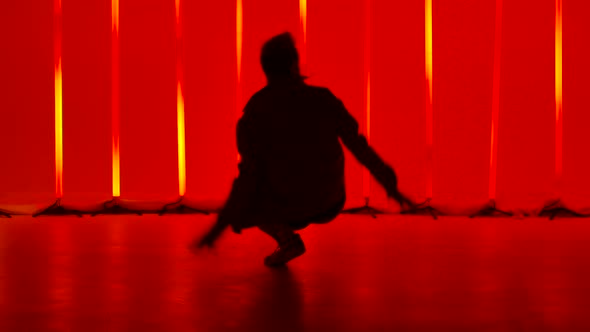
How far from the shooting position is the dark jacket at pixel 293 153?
68.1 inches

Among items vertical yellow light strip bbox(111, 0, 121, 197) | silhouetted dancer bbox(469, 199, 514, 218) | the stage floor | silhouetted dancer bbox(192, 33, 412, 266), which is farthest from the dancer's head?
vertical yellow light strip bbox(111, 0, 121, 197)

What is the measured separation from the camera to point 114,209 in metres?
3.40

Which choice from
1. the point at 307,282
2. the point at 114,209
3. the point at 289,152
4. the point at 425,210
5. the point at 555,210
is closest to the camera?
the point at 307,282

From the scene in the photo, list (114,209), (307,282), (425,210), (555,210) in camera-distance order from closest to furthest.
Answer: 1. (307,282)
2. (555,210)
3. (425,210)
4. (114,209)

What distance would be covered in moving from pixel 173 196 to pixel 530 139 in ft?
5.38

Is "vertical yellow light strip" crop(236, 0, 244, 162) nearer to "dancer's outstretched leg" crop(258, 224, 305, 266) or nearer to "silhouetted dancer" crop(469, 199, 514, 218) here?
"silhouetted dancer" crop(469, 199, 514, 218)

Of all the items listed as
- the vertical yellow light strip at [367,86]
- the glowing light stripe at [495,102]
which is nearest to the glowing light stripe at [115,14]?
the vertical yellow light strip at [367,86]

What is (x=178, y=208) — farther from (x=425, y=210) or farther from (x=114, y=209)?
(x=425, y=210)

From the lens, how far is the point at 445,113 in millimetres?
3279

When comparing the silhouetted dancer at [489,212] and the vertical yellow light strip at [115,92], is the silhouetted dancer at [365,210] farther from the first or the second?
the vertical yellow light strip at [115,92]

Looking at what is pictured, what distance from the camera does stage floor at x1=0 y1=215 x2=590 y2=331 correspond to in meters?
1.14

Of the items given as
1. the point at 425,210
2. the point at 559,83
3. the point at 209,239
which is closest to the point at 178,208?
the point at 425,210

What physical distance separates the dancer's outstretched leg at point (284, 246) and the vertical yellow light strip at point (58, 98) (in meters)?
1.94

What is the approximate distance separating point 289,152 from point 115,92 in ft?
6.35
